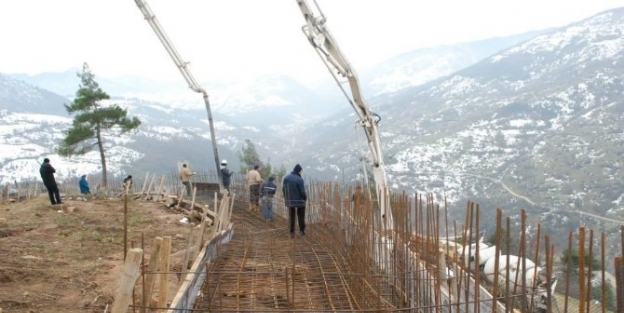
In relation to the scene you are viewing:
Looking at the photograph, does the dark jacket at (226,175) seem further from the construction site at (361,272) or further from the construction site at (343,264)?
the construction site at (361,272)

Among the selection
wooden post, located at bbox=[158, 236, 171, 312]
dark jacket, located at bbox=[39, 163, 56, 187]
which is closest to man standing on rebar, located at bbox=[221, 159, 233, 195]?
dark jacket, located at bbox=[39, 163, 56, 187]

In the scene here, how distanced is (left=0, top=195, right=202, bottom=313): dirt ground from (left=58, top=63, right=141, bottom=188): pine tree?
9.86 meters

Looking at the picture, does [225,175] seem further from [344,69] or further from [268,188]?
[344,69]

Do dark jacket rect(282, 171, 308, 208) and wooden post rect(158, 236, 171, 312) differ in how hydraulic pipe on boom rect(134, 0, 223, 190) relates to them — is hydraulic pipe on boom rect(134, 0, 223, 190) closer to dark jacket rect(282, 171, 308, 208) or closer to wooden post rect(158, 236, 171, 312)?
dark jacket rect(282, 171, 308, 208)

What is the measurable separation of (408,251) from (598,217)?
126ft

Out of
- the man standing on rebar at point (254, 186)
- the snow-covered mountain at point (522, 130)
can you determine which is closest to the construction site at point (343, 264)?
the man standing on rebar at point (254, 186)

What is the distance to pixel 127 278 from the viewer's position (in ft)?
13.1

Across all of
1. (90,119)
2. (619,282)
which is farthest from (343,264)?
(90,119)

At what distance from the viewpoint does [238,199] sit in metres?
17.1

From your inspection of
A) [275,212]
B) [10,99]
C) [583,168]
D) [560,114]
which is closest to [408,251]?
[275,212]

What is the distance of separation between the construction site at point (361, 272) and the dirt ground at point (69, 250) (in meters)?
0.42

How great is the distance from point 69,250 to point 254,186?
6225 millimetres

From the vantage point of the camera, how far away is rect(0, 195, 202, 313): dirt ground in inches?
244

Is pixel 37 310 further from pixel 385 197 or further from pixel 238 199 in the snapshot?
pixel 238 199
